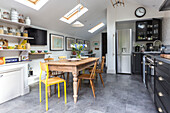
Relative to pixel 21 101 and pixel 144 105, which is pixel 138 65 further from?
pixel 21 101

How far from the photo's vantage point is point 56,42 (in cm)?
528

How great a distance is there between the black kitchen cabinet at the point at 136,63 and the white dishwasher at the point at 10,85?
4.69 m

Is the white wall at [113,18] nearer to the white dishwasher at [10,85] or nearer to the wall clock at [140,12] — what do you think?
the wall clock at [140,12]

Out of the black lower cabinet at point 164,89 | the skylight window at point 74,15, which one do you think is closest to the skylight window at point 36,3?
→ the skylight window at point 74,15

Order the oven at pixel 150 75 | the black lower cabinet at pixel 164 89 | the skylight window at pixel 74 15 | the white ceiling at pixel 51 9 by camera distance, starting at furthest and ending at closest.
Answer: the skylight window at pixel 74 15
the white ceiling at pixel 51 9
the oven at pixel 150 75
the black lower cabinet at pixel 164 89

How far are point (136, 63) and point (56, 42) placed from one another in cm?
390

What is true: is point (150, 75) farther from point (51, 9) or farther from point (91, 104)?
point (51, 9)

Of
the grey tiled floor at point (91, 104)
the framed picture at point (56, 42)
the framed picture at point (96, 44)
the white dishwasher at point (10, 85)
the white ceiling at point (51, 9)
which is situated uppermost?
the white ceiling at point (51, 9)

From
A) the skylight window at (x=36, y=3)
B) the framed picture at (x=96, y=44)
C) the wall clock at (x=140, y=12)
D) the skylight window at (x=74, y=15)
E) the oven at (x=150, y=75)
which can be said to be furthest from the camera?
the framed picture at (x=96, y=44)

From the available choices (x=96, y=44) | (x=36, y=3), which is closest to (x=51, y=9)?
(x=36, y=3)

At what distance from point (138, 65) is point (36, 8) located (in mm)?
4773

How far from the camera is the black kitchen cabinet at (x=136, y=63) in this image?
5133 mm

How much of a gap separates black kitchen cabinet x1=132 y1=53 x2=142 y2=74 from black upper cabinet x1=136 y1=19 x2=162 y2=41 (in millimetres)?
870

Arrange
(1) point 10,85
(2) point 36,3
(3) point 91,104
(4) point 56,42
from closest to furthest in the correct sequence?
1. (3) point 91,104
2. (1) point 10,85
3. (2) point 36,3
4. (4) point 56,42
